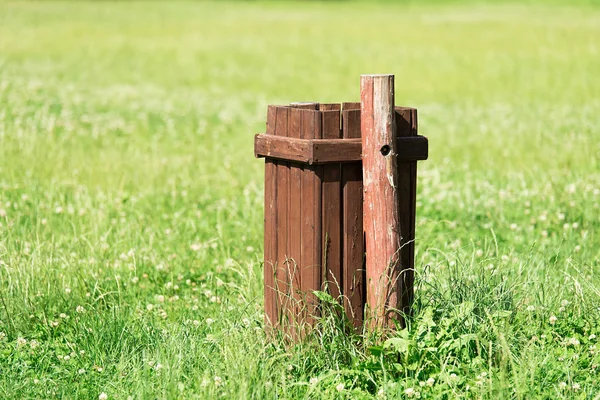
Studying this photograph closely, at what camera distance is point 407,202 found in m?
4.57

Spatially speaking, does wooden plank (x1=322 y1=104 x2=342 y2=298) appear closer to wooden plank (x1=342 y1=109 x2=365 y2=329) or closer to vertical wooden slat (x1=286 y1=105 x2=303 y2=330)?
wooden plank (x1=342 y1=109 x2=365 y2=329)

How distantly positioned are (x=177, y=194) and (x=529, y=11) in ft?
121

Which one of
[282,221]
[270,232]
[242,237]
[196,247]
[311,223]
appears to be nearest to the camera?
[311,223]

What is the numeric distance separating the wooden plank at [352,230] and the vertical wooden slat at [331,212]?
0.03 meters

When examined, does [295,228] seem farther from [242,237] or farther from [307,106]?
[242,237]

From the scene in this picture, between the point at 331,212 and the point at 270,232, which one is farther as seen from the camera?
the point at 270,232

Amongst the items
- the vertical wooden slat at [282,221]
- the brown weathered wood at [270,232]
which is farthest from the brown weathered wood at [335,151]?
the brown weathered wood at [270,232]

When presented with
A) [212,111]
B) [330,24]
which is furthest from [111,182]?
[330,24]

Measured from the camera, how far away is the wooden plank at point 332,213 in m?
4.32

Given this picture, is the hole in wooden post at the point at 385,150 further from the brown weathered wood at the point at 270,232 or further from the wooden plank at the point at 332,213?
the brown weathered wood at the point at 270,232

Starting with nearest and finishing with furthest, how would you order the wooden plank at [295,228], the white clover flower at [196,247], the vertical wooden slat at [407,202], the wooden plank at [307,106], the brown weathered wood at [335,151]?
the brown weathered wood at [335,151] < the wooden plank at [295,228] < the vertical wooden slat at [407,202] < the wooden plank at [307,106] < the white clover flower at [196,247]

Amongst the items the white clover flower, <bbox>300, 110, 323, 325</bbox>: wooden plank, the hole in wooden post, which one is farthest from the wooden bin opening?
the white clover flower

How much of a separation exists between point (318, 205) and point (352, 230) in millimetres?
248

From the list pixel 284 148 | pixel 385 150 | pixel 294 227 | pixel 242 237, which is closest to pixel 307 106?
pixel 284 148
